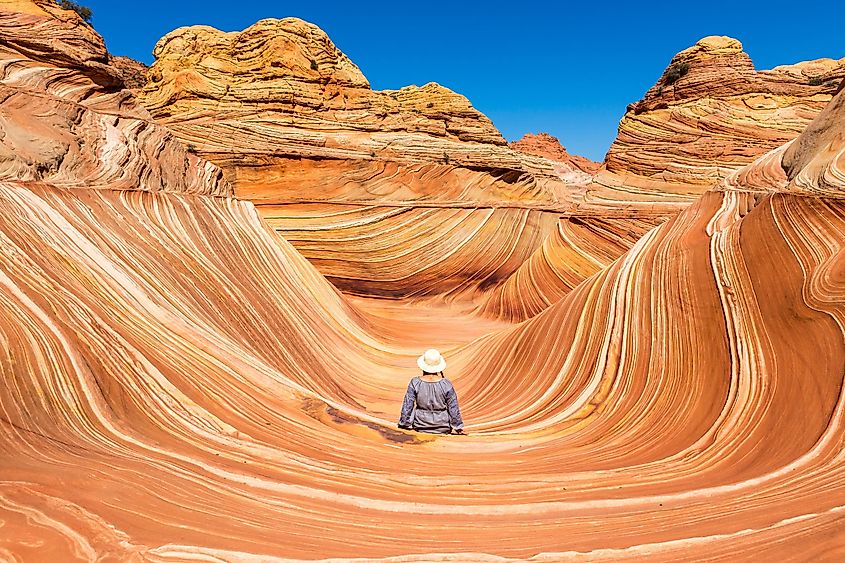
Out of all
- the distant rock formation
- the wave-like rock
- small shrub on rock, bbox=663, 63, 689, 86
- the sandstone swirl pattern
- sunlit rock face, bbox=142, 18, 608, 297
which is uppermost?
the distant rock formation

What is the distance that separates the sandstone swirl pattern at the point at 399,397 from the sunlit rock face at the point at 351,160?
245 inches

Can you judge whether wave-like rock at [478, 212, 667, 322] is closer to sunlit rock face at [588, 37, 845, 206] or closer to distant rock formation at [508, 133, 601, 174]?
sunlit rock face at [588, 37, 845, 206]

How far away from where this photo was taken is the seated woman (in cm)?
460

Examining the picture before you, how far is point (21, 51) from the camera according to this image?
9125 millimetres

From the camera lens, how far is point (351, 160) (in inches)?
582

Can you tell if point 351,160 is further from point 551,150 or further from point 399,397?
point 551,150

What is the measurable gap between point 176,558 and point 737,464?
121 inches

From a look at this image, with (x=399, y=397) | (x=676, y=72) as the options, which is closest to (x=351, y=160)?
(x=399, y=397)

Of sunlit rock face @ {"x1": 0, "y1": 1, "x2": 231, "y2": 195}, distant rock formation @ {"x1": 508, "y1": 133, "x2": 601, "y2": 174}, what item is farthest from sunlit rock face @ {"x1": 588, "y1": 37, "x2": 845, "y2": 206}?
distant rock formation @ {"x1": 508, "y1": 133, "x2": 601, "y2": 174}

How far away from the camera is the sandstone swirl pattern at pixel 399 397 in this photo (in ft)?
7.61

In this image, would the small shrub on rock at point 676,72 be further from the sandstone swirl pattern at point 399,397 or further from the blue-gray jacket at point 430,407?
the blue-gray jacket at point 430,407

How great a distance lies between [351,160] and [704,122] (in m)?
8.84

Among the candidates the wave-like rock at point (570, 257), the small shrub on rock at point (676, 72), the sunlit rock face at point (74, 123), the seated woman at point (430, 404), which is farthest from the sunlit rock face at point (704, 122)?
the seated woman at point (430, 404)

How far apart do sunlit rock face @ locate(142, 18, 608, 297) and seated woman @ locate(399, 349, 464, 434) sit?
956 centimetres
